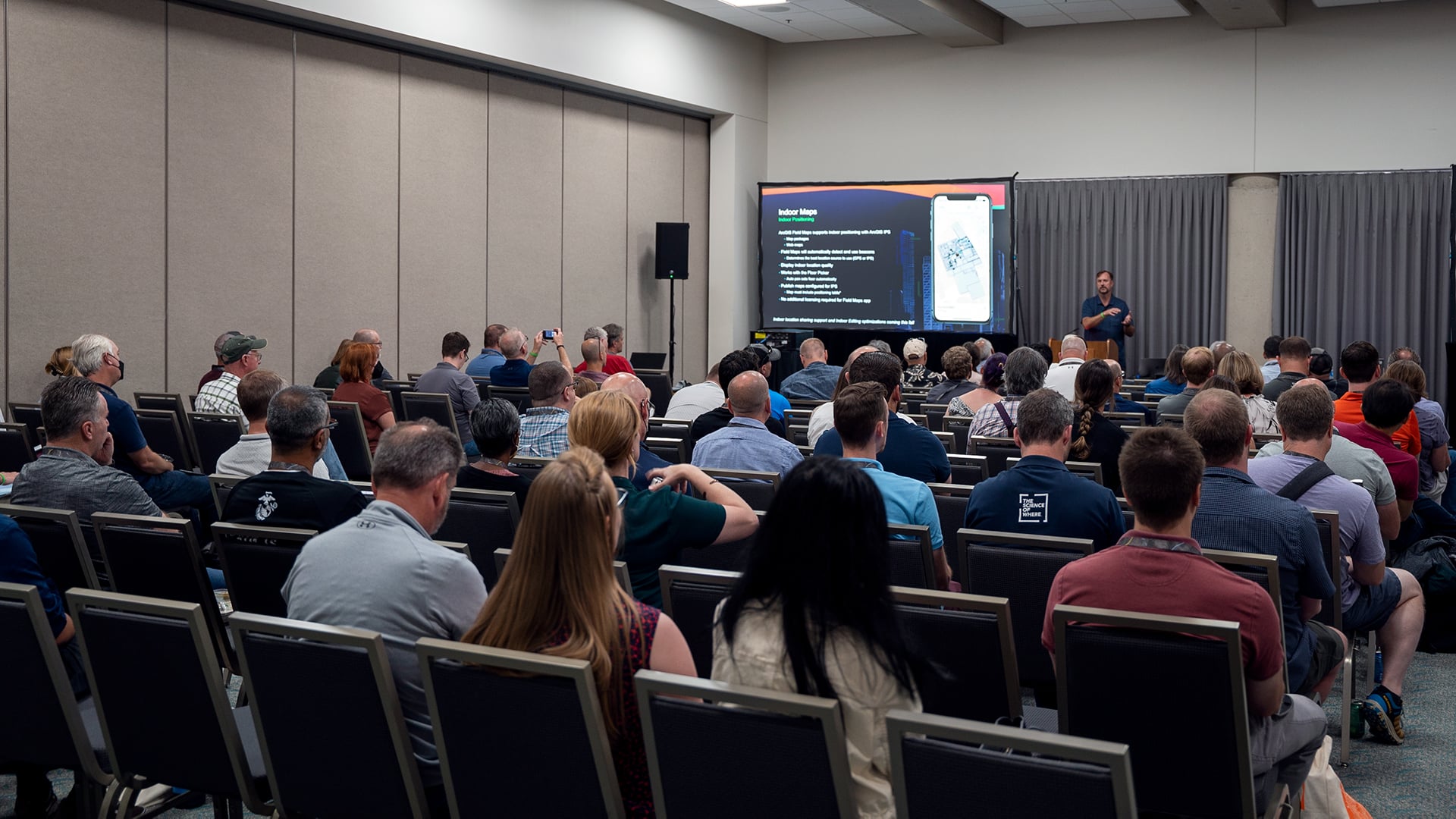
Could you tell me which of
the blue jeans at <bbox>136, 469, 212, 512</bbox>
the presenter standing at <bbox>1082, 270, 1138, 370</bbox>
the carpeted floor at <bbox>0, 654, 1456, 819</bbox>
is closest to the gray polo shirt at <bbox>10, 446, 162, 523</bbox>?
the carpeted floor at <bbox>0, 654, 1456, 819</bbox>

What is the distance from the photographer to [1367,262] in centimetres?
1274

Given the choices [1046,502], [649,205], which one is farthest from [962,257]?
[1046,502]

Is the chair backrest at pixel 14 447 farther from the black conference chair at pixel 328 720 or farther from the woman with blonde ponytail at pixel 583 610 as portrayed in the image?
the woman with blonde ponytail at pixel 583 610

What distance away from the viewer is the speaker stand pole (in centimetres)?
1391

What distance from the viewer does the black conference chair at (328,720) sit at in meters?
2.22

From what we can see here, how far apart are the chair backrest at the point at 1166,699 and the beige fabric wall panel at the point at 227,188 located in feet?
26.9

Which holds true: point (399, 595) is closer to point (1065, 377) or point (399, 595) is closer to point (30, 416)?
point (30, 416)

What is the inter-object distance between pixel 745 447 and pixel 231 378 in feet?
11.2

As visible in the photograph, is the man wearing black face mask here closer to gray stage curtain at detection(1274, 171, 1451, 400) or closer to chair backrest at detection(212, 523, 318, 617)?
chair backrest at detection(212, 523, 318, 617)

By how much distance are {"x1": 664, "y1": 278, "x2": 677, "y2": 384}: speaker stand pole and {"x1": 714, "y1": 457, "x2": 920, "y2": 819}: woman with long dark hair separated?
11679 mm

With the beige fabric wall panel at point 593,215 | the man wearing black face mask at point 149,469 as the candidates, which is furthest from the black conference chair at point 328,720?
the beige fabric wall panel at point 593,215

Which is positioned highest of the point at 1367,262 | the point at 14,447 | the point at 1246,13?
the point at 1246,13

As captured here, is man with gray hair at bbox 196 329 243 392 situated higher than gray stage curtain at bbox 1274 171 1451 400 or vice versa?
gray stage curtain at bbox 1274 171 1451 400

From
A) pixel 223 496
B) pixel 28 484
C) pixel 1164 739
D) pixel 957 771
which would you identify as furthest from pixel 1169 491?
pixel 28 484
